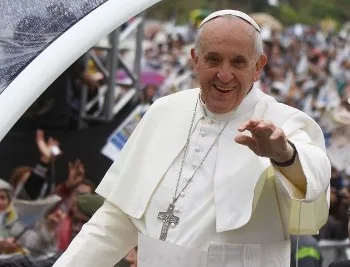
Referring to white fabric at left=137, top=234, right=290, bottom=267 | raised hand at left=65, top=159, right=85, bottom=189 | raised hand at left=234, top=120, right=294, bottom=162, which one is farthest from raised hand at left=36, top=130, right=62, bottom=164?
raised hand at left=234, top=120, right=294, bottom=162

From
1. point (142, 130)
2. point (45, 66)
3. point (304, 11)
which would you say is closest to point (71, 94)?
point (142, 130)

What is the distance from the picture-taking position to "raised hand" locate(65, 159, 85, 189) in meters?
9.70

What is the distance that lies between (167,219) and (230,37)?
2.40 ft

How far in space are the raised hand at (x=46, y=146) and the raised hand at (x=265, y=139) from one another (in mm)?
6362

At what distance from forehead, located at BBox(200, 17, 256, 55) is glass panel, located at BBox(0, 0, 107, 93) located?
470 mm

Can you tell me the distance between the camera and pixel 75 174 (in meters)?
9.82

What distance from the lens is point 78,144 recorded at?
10648 mm

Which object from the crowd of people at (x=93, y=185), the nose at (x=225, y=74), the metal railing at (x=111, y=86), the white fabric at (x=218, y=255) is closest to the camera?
the nose at (x=225, y=74)

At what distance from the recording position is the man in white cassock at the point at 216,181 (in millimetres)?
4445

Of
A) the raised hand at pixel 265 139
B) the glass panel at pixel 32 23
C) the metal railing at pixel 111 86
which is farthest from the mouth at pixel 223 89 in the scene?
the metal railing at pixel 111 86

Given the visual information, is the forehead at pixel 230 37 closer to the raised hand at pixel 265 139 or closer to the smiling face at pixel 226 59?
the smiling face at pixel 226 59

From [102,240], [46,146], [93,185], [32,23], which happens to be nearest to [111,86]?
[46,146]

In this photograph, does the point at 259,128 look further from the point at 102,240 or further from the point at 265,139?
the point at 102,240

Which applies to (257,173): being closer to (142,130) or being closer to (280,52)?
(142,130)
